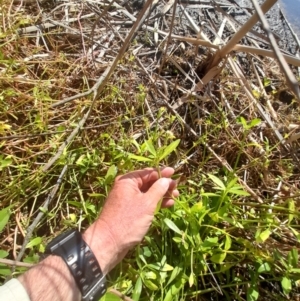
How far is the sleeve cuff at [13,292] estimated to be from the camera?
3.38ft

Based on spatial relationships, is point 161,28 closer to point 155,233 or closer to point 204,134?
point 204,134

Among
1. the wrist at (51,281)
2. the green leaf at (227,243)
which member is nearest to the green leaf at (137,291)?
the wrist at (51,281)

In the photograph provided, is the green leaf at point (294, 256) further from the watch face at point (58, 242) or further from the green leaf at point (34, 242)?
the green leaf at point (34, 242)

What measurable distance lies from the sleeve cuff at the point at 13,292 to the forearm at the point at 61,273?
0.05ft

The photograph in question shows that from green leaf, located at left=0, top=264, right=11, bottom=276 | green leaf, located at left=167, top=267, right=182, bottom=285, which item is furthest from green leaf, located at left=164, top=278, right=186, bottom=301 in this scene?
green leaf, located at left=0, top=264, right=11, bottom=276

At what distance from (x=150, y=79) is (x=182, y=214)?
1.87 feet

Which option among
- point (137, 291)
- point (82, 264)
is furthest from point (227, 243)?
point (82, 264)

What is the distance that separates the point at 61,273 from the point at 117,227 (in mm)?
201

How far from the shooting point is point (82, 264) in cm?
114

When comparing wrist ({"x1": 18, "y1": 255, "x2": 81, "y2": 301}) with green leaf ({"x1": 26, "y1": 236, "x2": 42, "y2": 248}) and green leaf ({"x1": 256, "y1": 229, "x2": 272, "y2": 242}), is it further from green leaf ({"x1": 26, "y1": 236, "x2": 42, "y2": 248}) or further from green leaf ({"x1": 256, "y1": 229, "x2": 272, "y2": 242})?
green leaf ({"x1": 256, "y1": 229, "x2": 272, "y2": 242})

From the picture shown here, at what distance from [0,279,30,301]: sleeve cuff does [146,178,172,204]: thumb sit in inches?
16.8

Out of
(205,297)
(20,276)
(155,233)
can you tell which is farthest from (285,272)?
(20,276)

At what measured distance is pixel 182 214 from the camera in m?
1.28

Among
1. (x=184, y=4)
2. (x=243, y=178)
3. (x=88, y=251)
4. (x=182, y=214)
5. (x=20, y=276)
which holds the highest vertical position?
(x=184, y=4)
